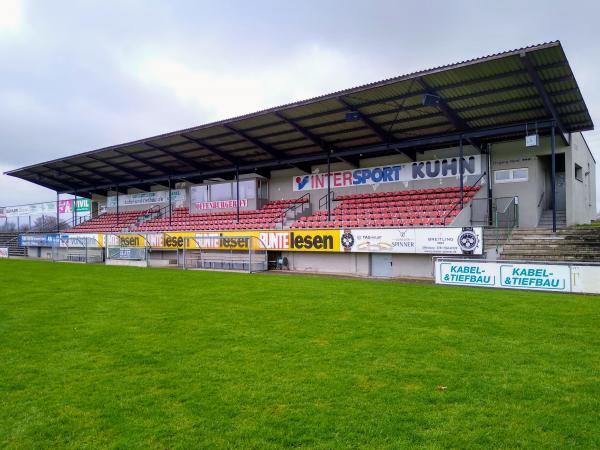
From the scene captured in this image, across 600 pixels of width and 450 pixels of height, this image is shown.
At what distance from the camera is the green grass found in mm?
3537

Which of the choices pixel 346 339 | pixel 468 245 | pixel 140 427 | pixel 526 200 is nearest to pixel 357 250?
pixel 468 245

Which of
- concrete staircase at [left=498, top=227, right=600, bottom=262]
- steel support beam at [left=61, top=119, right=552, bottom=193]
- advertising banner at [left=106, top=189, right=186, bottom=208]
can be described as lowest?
concrete staircase at [left=498, top=227, right=600, bottom=262]

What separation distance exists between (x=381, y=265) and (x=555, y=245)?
21.8ft

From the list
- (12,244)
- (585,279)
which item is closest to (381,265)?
(585,279)

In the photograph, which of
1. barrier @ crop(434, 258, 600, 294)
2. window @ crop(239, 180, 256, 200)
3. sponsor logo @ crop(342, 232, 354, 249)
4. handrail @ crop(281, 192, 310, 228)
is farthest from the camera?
window @ crop(239, 180, 256, 200)

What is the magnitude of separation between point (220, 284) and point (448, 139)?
12.1m

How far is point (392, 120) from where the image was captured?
18953 millimetres

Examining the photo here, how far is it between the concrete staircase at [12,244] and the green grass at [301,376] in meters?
30.0

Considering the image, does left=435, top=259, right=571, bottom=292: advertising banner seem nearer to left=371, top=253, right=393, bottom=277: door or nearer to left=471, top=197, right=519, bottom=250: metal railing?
left=371, top=253, right=393, bottom=277: door

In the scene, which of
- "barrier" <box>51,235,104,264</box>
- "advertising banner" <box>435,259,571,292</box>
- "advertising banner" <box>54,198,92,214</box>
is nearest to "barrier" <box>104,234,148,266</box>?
"barrier" <box>51,235,104,264</box>

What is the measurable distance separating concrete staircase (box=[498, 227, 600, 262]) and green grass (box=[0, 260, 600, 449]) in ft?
18.0

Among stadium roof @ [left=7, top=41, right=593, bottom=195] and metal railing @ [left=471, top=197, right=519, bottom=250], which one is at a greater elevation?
stadium roof @ [left=7, top=41, right=593, bottom=195]

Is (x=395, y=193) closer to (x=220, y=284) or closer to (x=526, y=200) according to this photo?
(x=526, y=200)

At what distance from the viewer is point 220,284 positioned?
14.3 m
